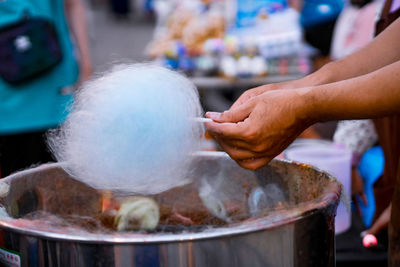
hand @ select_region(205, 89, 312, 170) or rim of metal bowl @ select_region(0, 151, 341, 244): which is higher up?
hand @ select_region(205, 89, 312, 170)

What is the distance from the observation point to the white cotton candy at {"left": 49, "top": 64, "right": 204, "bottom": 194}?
1022 millimetres

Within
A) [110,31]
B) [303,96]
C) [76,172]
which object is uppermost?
[303,96]

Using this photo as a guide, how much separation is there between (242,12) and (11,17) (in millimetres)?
2335

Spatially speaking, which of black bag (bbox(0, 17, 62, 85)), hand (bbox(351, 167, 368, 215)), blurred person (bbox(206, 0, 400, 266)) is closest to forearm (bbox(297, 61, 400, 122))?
blurred person (bbox(206, 0, 400, 266))

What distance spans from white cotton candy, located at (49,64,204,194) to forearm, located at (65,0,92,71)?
1.46 m

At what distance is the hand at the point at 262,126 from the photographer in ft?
3.24

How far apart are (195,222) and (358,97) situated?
1.89ft

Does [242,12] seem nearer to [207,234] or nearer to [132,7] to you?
[207,234]

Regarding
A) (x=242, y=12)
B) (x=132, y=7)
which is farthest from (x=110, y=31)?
(x=242, y=12)

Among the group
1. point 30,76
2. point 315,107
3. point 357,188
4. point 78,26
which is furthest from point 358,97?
point 78,26

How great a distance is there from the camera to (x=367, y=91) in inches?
36.7

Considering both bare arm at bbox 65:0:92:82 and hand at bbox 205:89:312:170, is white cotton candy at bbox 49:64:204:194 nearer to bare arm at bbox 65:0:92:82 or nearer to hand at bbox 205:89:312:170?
hand at bbox 205:89:312:170

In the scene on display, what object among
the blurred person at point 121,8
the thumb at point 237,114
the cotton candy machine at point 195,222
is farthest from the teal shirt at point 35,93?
the blurred person at point 121,8

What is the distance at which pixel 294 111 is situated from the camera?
3.23 feet
